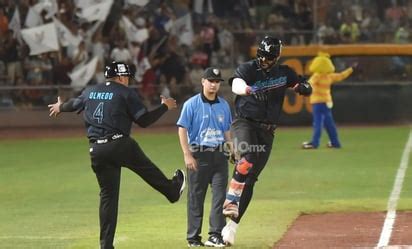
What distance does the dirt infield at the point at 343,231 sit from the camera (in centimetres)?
1045

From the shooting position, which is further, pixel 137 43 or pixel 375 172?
pixel 137 43

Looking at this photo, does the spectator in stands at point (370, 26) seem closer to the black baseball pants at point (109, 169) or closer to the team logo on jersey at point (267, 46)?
the team logo on jersey at point (267, 46)

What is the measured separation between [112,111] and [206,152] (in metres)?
1.33

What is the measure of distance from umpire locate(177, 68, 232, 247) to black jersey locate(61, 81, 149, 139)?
2.93ft

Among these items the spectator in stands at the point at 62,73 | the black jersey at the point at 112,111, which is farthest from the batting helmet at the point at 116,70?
the spectator in stands at the point at 62,73

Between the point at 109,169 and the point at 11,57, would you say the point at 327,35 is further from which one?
the point at 109,169

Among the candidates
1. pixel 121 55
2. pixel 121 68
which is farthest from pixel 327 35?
pixel 121 68

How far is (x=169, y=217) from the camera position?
12844 mm

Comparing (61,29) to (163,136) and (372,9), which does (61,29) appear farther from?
(372,9)

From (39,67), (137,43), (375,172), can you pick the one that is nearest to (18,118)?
(39,67)

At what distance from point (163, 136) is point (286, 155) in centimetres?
501

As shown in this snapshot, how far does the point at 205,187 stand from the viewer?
10.4 metres

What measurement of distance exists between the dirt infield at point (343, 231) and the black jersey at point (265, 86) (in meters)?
1.40

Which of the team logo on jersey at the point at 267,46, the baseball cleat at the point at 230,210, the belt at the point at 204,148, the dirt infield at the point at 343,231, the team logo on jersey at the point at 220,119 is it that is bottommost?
the dirt infield at the point at 343,231
